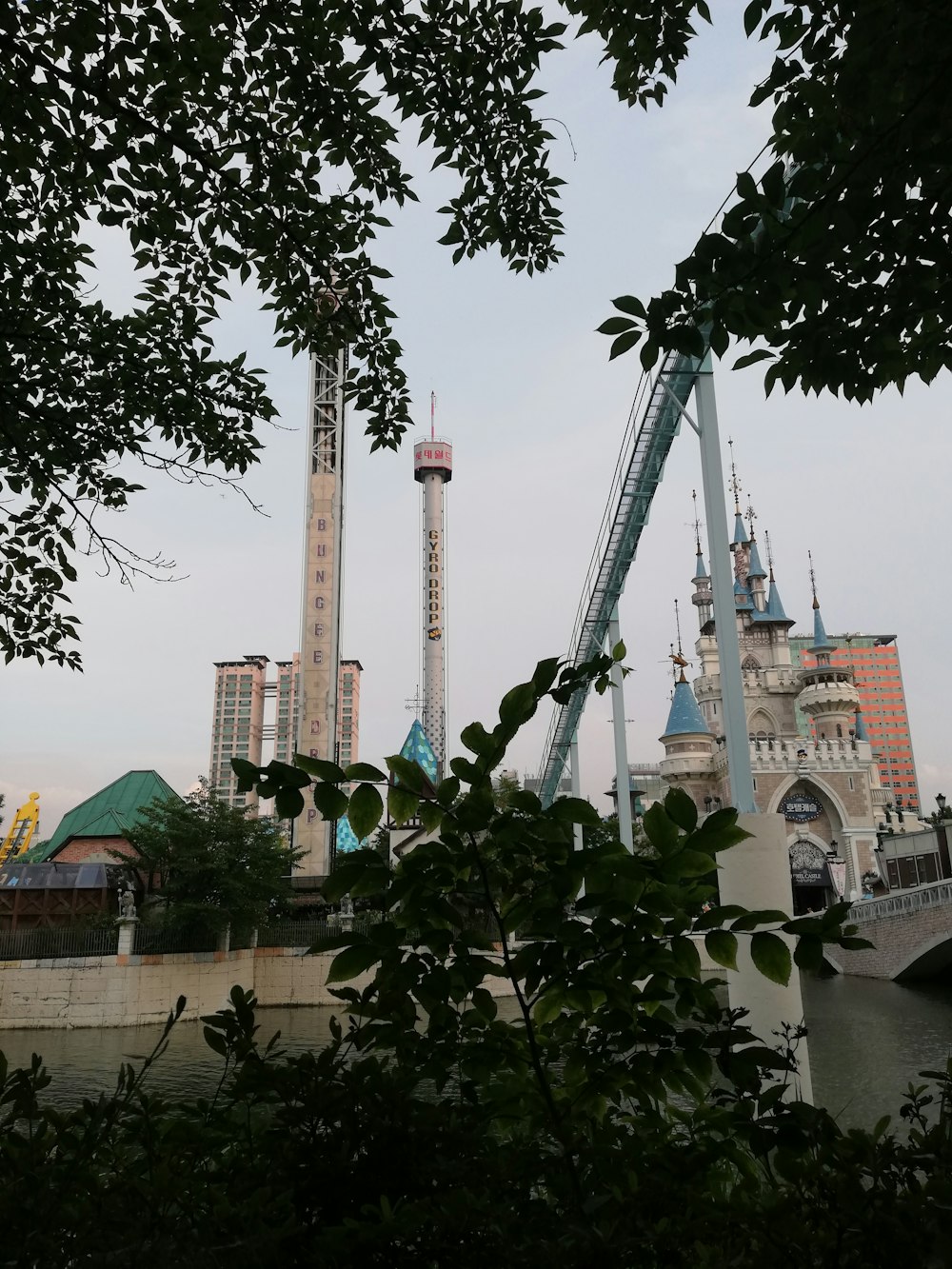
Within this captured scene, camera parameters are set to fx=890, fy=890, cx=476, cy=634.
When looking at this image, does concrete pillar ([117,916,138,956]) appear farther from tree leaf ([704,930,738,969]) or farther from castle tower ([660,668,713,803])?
castle tower ([660,668,713,803])

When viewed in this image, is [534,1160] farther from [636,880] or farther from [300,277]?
[300,277]

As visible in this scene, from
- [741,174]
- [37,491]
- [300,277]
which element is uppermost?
[300,277]

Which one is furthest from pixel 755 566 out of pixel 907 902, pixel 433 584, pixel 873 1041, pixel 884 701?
pixel 884 701

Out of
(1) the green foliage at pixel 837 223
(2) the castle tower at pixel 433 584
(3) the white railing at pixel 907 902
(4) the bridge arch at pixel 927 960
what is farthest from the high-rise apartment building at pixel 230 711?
(1) the green foliage at pixel 837 223

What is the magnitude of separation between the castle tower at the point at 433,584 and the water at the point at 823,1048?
5096 centimetres

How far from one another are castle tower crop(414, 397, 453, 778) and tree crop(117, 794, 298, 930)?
157 ft

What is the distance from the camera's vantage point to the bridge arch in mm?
25094

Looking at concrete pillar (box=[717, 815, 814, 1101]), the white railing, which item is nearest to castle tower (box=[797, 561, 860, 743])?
the white railing

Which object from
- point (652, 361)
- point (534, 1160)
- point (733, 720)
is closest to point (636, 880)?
point (534, 1160)

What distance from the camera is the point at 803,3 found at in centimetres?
327

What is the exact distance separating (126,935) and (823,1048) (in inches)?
591

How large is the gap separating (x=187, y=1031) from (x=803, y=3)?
2146 centimetres

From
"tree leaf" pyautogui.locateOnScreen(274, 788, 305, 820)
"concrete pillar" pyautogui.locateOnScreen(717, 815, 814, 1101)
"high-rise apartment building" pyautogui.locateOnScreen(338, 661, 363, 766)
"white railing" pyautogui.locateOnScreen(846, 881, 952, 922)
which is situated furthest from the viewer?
"high-rise apartment building" pyautogui.locateOnScreen(338, 661, 363, 766)

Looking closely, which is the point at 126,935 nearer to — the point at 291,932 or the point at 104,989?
the point at 104,989
